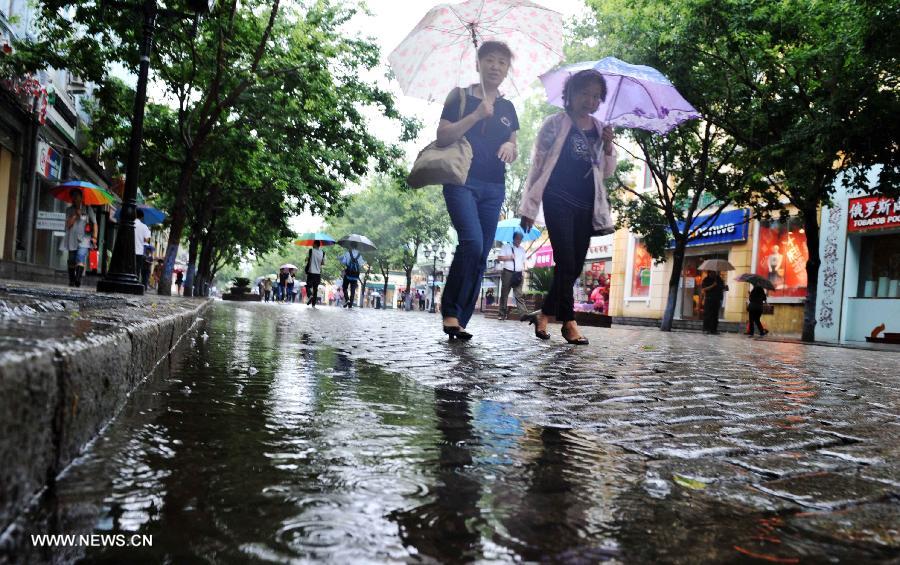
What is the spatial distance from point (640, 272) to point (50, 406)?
95.9 ft

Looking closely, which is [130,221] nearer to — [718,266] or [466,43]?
[466,43]

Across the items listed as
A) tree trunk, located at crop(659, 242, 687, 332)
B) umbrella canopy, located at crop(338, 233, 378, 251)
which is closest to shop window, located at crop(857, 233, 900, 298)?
tree trunk, located at crop(659, 242, 687, 332)

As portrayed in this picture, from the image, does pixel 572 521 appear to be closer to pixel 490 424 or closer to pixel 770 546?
pixel 770 546

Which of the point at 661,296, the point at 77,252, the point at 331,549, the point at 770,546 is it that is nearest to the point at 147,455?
the point at 331,549

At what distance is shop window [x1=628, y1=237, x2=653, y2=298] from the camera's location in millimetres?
28578

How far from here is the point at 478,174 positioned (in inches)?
227

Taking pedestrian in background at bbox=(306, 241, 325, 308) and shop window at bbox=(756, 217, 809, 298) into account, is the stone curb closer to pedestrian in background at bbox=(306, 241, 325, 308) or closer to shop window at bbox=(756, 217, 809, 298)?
pedestrian in background at bbox=(306, 241, 325, 308)

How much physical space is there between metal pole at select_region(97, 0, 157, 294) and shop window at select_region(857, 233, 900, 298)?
59.3ft

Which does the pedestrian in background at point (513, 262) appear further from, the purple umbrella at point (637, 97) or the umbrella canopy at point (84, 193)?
the umbrella canopy at point (84, 193)

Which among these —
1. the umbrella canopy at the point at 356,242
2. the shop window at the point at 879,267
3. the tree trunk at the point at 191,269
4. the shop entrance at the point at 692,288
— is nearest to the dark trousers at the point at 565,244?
the shop window at the point at 879,267

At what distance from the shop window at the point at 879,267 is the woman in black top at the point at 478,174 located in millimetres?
16678

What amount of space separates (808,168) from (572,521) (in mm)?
13237

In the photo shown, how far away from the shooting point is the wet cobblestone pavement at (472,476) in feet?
3.62

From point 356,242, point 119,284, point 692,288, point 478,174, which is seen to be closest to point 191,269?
point 356,242
